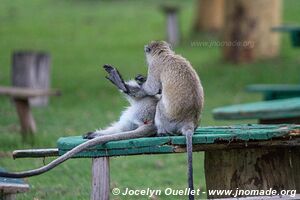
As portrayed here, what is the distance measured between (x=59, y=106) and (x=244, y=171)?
8.53m

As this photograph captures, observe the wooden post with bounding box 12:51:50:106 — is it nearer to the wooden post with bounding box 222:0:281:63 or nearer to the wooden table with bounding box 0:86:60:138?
the wooden table with bounding box 0:86:60:138

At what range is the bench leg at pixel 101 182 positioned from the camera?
249 inches

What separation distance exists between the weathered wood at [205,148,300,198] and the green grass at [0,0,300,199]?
1.38m

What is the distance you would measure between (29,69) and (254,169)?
791 cm

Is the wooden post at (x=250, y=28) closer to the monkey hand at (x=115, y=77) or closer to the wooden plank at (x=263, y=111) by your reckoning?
the wooden plank at (x=263, y=111)

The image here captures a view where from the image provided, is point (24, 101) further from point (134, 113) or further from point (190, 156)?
point (190, 156)

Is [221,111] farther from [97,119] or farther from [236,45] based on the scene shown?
[236,45]

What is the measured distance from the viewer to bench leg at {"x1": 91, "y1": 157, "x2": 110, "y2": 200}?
634 cm

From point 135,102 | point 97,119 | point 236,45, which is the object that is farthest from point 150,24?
point 135,102

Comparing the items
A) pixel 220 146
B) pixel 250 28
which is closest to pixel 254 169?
pixel 220 146

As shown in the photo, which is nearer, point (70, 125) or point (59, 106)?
point (70, 125)

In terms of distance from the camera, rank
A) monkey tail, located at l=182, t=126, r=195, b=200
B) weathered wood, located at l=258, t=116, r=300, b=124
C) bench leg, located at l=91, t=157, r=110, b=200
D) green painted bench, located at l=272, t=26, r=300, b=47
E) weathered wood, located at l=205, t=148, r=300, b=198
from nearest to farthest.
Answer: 1. monkey tail, located at l=182, t=126, r=195, b=200
2. bench leg, located at l=91, t=157, r=110, b=200
3. weathered wood, located at l=205, t=148, r=300, b=198
4. weathered wood, located at l=258, t=116, r=300, b=124
5. green painted bench, located at l=272, t=26, r=300, b=47

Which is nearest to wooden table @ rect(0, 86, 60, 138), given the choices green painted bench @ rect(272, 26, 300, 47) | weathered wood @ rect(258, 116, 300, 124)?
weathered wood @ rect(258, 116, 300, 124)

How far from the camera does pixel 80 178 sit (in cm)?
914
